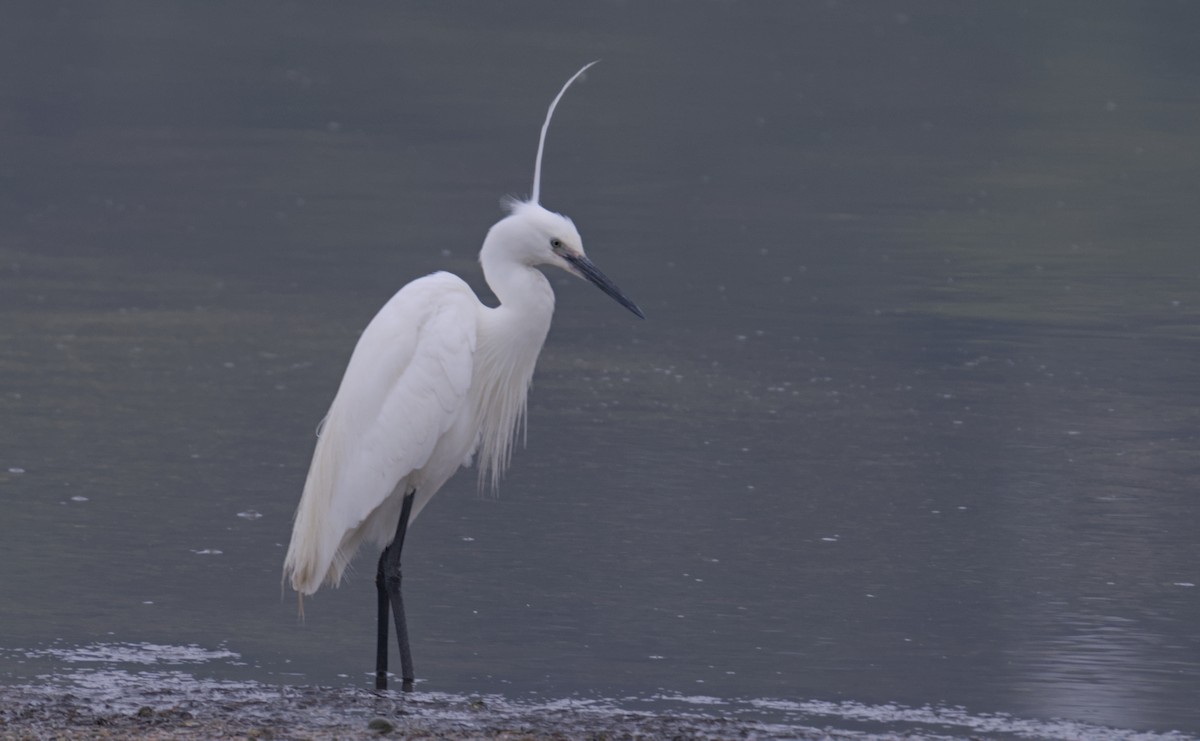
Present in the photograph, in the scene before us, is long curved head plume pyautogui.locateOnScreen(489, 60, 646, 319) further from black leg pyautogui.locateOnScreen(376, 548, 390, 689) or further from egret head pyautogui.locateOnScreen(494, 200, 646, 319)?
black leg pyautogui.locateOnScreen(376, 548, 390, 689)

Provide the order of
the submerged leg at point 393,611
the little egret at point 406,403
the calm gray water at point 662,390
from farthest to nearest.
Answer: the calm gray water at point 662,390 < the little egret at point 406,403 < the submerged leg at point 393,611

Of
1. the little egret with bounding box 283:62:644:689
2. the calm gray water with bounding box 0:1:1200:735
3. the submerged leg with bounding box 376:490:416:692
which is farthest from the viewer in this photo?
the calm gray water with bounding box 0:1:1200:735

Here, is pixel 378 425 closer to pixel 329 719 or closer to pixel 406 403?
pixel 406 403

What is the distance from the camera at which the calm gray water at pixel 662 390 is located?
6039 millimetres

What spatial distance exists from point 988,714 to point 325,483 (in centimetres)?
196

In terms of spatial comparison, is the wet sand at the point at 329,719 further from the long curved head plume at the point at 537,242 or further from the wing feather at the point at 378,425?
the long curved head plume at the point at 537,242

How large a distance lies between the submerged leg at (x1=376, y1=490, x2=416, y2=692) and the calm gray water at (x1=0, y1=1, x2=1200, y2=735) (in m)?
Result: 0.10

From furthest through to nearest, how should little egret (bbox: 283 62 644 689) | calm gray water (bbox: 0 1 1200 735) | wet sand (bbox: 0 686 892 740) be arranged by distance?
1. calm gray water (bbox: 0 1 1200 735)
2. little egret (bbox: 283 62 644 689)
3. wet sand (bbox: 0 686 892 740)

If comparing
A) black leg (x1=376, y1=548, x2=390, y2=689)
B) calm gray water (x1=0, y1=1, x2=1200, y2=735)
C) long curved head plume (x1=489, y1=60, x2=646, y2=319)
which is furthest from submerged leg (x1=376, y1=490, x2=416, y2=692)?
long curved head plume (x1=489, y1=60, x2=646, y2=319)

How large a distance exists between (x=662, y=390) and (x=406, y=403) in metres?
3.47

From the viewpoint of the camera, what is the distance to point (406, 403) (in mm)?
5762

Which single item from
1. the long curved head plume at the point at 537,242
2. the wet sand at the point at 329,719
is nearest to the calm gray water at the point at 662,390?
the wet sand at the point at 329,719

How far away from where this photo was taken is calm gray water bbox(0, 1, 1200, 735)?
238 inches

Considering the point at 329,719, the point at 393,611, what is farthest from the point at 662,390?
the point at 329,719
